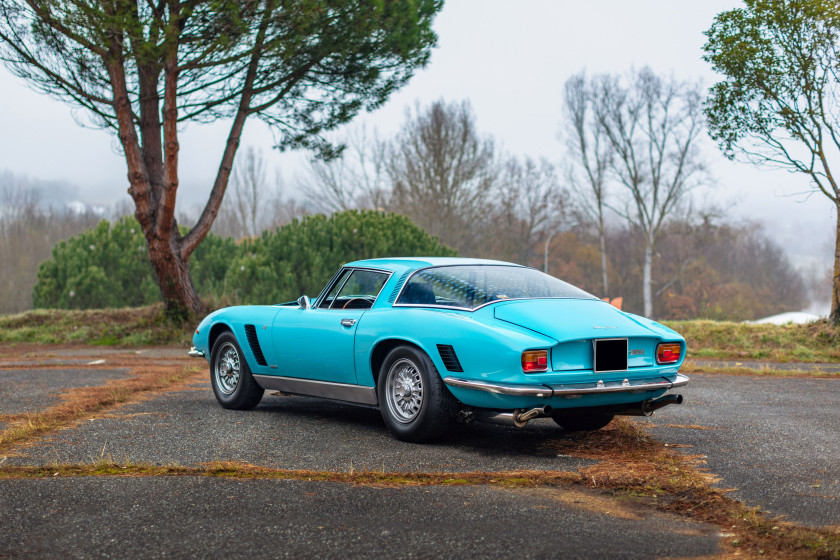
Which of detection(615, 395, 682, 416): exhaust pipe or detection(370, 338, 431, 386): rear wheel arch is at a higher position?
detection(370, 338, 431, 386): rear wheel arch

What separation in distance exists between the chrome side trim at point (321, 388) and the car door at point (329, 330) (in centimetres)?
5

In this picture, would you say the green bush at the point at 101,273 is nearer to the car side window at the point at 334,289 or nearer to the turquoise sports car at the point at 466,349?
the car side window at the point at 334,289

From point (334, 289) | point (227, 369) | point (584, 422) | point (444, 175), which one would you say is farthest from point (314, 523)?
point (444, 175)

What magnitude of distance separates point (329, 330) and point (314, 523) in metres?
2.90

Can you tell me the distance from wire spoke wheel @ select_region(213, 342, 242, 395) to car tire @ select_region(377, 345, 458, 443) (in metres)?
2.17

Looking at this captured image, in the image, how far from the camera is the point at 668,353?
18.9 ft

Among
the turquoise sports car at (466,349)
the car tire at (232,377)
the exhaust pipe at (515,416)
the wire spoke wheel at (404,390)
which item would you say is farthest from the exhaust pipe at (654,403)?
the car tire at (232,377)

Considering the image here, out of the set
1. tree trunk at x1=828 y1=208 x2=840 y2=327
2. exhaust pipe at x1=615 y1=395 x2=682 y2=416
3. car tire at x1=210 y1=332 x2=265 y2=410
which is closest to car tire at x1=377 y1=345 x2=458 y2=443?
exhaust pipe at x1=615 y1=395 x2=682 y2=416

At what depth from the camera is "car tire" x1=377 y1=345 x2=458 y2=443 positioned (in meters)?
5.48

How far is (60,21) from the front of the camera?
14.7 m

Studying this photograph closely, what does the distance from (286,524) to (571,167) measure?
4587 cm

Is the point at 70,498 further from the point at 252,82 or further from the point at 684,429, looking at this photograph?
the point at 252,82

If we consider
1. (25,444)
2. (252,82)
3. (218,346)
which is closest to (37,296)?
(252,82)

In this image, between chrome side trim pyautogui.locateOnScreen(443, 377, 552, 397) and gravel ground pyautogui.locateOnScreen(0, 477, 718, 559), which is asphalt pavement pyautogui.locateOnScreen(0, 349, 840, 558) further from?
chrome side trim pyautogui.locateOnScreen(443, 377, 552, 397)
